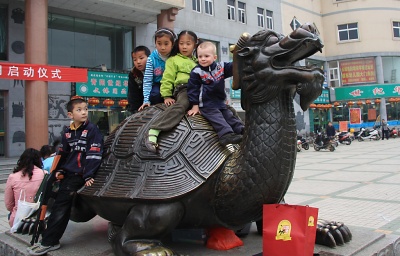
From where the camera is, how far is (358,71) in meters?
27.8

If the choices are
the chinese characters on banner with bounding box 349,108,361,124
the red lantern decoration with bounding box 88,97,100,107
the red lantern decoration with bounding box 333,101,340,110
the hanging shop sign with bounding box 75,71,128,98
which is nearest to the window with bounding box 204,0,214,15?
the hanging shop sign with bounding box 75,71,128,98

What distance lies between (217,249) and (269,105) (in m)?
1.15

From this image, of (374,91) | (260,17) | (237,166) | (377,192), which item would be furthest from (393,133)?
(237,166)

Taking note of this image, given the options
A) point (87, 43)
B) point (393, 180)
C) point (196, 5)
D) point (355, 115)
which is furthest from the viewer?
point (355, 115)

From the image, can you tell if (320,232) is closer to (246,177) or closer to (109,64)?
(246,177)

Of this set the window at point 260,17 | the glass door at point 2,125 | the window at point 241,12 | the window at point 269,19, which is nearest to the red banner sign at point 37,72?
the glass door at point 2,125

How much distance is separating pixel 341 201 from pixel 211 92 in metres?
4.58

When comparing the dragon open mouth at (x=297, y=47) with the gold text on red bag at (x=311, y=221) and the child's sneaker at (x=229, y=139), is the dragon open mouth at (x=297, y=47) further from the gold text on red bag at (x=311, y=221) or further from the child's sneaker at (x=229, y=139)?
the gold text on red bag at (x=311, y=221)

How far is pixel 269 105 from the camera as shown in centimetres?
240

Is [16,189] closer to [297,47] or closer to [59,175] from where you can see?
[59,175]

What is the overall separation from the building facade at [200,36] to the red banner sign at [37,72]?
0.53m

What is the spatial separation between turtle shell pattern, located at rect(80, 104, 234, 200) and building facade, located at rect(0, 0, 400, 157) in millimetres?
3626

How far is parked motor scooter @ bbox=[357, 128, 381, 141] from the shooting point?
78.1 ft

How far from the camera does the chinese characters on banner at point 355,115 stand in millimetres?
26453
